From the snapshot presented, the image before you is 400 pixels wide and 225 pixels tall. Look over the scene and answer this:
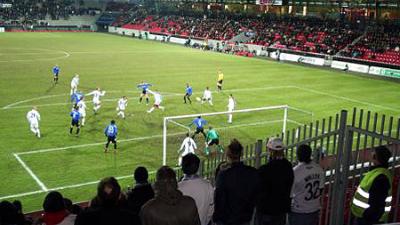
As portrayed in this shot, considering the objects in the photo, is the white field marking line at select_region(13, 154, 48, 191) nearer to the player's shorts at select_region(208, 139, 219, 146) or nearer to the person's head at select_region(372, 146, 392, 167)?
the player's shorts at select_region(208, 139, 219, 146)

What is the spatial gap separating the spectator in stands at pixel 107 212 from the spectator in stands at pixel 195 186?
1.26 meters

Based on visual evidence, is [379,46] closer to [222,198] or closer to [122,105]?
[122,105]

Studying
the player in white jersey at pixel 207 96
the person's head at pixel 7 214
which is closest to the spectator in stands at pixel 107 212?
the person's head at pixel 7 214

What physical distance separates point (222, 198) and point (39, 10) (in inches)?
3890

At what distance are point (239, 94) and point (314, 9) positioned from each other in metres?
45.5

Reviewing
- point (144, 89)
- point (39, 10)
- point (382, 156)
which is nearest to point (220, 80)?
point (144, 89)

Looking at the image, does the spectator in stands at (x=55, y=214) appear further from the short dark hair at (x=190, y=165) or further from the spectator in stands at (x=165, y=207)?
the short dark hair at (x=190, y=165)

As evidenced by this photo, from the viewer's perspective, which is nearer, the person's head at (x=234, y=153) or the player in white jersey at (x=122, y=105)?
the person's head at (x=234, y=153)

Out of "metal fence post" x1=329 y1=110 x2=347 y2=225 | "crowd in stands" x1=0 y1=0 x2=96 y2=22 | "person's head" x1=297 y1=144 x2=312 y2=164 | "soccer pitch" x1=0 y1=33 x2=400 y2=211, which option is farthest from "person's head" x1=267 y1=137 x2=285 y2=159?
"crowd in stands" x1=0 y1=0 x2=96 y2=22

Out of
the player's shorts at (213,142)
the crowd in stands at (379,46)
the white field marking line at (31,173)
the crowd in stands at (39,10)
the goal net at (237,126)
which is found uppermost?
the crowd in stands at (39,10)

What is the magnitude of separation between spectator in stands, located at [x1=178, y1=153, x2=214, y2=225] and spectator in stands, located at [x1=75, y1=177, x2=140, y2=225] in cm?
126

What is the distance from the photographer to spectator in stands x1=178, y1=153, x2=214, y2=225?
6070 millimetres

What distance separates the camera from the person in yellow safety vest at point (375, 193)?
20.5ft

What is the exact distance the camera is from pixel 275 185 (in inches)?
265
